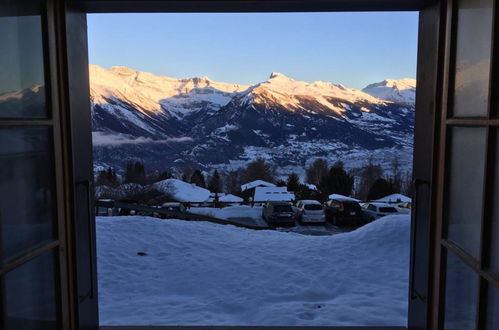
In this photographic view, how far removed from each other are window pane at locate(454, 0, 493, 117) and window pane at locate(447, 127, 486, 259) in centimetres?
11

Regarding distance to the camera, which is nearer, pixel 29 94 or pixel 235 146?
pixel 29 94

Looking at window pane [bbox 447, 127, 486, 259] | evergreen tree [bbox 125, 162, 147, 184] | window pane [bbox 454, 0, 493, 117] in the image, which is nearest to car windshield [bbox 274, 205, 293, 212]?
window pane [bbox 447, 127, 486, 259]

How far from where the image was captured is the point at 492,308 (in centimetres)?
139

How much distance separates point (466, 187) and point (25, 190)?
6.40 feet

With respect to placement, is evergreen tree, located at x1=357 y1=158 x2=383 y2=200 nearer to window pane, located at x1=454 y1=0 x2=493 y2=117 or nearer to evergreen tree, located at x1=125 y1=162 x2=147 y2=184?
evergreen tree, located at x1=125 y1=162 x2=147 y2=184

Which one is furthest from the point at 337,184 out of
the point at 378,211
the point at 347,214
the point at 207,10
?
the point at 207,10

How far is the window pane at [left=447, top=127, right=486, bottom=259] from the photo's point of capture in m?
1.51

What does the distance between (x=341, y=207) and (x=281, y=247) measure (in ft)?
36.7

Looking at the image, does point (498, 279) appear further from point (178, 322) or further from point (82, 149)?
point (178, 322)

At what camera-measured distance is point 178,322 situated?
3.21 metres

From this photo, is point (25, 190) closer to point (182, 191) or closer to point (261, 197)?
point (261, 197)

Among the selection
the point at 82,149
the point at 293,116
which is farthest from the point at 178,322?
the point at 293,116

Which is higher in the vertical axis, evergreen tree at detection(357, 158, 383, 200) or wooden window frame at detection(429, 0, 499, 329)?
wooden window frame at detection(429, 0, 499, 329)

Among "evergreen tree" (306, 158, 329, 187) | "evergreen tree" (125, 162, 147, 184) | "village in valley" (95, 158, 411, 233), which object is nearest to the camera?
"village in valley" (95, 158, 411, 233)
